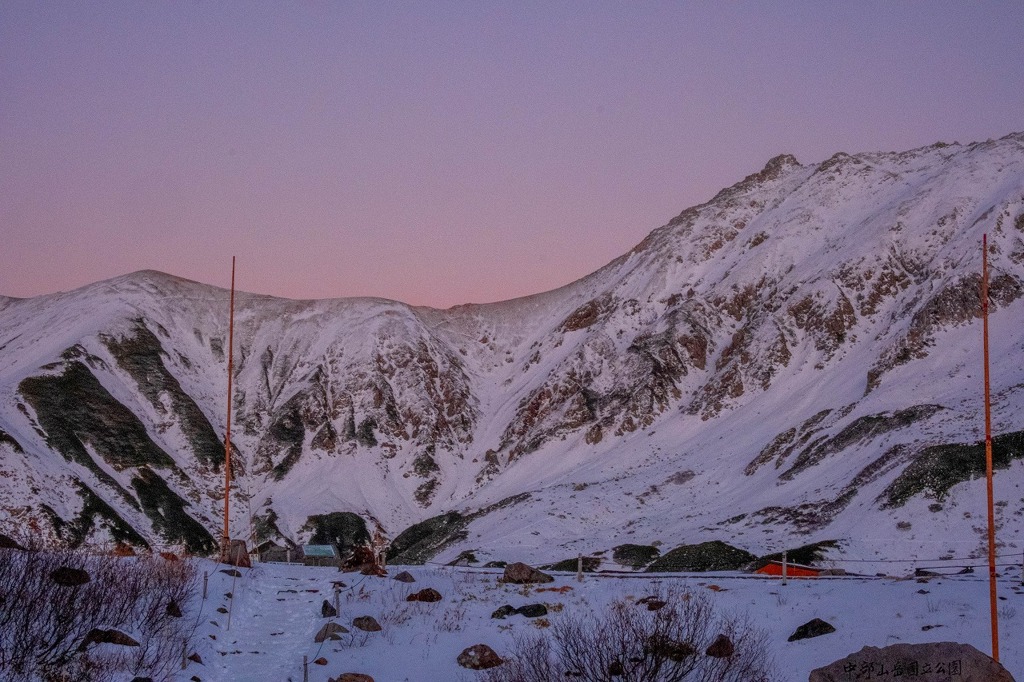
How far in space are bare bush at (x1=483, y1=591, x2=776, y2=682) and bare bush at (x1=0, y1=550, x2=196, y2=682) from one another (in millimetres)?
8112

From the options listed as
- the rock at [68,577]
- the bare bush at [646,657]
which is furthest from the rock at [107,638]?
the bare bush at [646,657]

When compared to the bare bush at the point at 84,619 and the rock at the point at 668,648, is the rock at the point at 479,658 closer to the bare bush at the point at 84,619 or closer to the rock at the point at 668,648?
the rock at the point at 668,648

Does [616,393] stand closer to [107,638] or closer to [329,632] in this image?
[329,632]

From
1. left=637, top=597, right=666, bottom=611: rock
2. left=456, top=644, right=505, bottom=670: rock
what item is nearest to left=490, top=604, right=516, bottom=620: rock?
left=456, top=644, right=505, bottom=670: rock

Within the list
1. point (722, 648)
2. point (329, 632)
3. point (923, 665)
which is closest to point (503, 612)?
point (329, 632)

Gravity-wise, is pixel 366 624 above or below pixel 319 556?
above

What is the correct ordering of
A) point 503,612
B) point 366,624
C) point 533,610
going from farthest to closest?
1. point 503,612
2. point 533,610
3. point 366,624

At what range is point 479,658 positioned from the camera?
87.0 feet

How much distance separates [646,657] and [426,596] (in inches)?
486

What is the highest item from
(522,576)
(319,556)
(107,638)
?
(107,638)

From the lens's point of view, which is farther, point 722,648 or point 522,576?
point 522,576

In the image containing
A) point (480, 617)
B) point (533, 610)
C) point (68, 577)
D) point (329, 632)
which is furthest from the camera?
point (480, 617)

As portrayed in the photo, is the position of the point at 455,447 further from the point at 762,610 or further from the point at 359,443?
the point at 762,610

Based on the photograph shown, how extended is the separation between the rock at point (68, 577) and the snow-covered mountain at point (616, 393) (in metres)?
52.8
